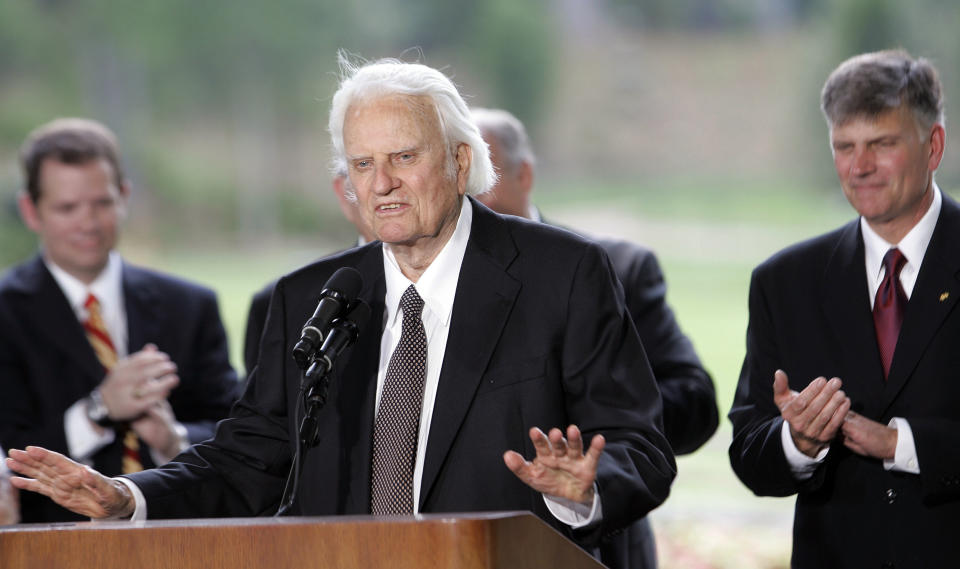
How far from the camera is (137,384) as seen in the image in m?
3.78

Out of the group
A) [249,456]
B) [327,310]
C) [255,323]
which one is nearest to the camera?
[327,310]

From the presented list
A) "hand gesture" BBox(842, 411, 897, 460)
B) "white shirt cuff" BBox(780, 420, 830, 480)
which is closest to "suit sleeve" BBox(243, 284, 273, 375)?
"white shirt cuff" BBox(780, 420, 830, 480)

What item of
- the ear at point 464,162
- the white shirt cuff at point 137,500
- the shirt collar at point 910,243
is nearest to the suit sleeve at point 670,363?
the shirt collar at point 910,243

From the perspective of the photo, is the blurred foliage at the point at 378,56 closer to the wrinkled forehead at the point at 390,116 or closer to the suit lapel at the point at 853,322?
the suit lapel at the point at 853,322

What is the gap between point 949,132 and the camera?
6.83 m

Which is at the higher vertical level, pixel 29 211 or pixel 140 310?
pixel 29 211

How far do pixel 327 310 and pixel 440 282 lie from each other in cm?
39

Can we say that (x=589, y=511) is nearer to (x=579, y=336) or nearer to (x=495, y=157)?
(x=579, y=336)

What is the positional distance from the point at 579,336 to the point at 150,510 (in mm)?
974

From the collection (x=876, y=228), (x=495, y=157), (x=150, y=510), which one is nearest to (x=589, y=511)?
(x=150, y=510)

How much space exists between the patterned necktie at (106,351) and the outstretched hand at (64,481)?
5.45 feet

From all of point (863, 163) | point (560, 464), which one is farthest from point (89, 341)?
point (863, 163)

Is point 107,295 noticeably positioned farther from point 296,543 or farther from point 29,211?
point 296,543

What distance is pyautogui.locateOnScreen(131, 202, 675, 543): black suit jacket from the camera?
2461 millimetres
